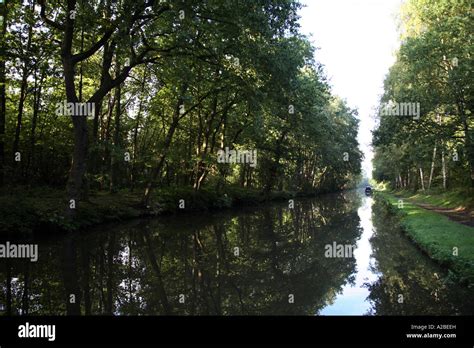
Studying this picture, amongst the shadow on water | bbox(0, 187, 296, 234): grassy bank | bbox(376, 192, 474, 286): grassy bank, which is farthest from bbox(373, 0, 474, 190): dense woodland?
bbox(0, 187, 296, 234): grassy bank

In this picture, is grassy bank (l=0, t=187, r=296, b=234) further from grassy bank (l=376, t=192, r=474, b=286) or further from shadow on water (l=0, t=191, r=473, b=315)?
grassy bank (l=376, t=192, r=474, b=286)

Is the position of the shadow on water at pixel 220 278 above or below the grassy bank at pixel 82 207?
below

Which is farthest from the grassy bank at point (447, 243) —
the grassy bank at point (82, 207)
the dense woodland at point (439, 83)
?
the grassy bank at point (82, 207)

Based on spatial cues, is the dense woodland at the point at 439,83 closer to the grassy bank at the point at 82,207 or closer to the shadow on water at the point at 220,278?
the shadow on water at the point at 220,278

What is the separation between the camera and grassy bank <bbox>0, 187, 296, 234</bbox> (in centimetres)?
1591

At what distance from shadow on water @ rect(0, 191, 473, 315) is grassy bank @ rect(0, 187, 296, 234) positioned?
1389 millimetres

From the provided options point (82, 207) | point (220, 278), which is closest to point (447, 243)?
point (220, 278)

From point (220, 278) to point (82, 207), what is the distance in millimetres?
12328

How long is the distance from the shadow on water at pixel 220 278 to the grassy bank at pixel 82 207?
1389mm

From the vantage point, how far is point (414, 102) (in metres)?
25.3

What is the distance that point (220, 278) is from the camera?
10.5m

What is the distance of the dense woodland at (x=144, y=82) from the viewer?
51.9 ft

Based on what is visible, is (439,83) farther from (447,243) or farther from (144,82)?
(144,82)

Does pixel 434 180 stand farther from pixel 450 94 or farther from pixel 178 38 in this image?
pixel 178 38
